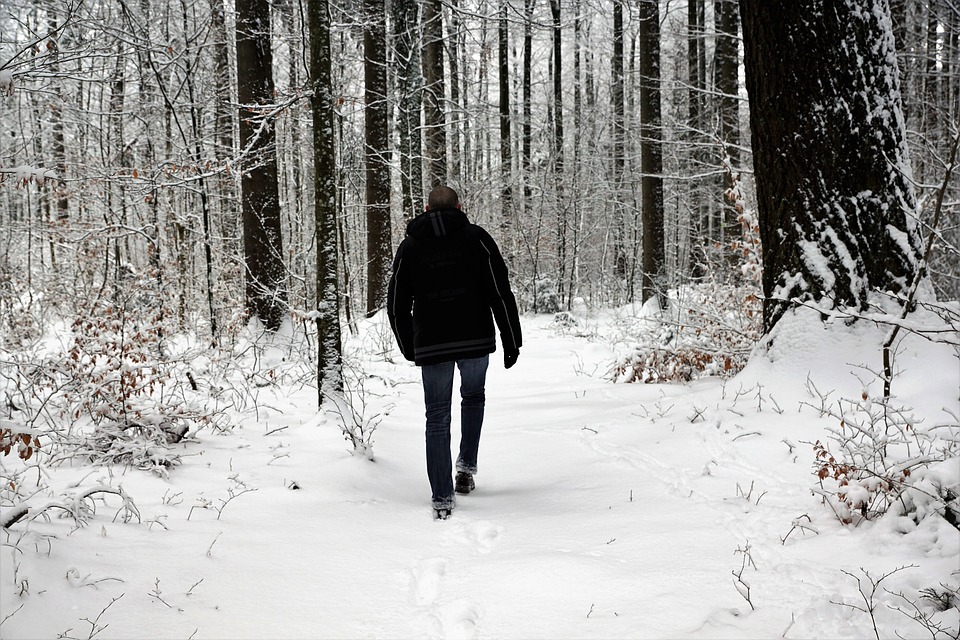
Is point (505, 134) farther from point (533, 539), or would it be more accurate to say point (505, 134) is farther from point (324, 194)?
point (533, 539)

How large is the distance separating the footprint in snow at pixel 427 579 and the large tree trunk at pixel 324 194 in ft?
8.05

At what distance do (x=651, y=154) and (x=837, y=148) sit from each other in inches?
398

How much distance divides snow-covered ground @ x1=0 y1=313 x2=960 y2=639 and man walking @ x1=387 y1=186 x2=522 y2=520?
0.55m

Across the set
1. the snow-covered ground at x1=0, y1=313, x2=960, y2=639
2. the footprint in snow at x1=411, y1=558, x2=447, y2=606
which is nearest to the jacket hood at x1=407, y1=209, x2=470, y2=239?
the snow-covered ground at x1=0, y1=313, x2=960, y2=639

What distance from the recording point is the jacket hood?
13.0 ft

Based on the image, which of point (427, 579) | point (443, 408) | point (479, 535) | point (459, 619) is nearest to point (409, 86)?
point (443, 408)

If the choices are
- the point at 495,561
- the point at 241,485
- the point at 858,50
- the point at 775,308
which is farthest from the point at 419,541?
the point at 858,50

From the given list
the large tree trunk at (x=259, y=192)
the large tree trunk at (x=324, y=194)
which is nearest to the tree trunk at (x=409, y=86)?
the large tree trunk at (x=259, y=192)

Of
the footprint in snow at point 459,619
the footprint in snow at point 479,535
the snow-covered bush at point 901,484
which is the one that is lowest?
the footprint in snow at point 479,535

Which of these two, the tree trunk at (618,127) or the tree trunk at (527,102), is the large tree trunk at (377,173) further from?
the tree trunk at (618,127)

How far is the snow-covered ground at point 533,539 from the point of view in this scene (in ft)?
7.59

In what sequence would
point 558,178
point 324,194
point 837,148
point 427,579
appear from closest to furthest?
point 427,579 → point 837,148 → point 324,194 → point 558,178

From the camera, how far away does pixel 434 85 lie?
15.8 meters

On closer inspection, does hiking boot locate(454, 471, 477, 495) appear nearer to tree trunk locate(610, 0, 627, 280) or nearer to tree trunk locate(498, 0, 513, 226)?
tree trunk locate(610, 0, 627, 280)
